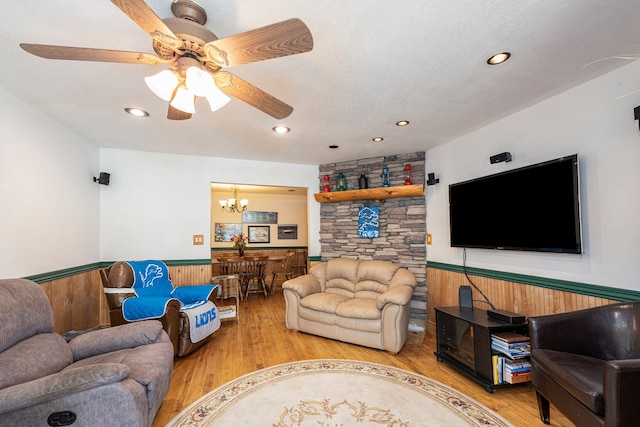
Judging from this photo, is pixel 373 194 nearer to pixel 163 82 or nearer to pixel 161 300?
pixel 161 300

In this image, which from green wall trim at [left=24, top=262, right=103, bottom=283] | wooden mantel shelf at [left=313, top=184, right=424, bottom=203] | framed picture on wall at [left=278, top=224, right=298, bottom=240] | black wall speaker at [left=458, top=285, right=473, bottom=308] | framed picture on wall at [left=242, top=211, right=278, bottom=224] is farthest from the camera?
framed picture on wall at [left=278, top=224, right=298, bottom=240]

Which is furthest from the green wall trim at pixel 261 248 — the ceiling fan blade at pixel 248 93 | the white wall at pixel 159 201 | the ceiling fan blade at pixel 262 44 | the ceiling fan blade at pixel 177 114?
the ceiling fan blade at pixel 262 44

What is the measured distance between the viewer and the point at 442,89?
7.49 feet

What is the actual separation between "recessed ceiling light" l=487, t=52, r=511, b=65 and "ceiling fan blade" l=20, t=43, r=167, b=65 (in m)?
2.01

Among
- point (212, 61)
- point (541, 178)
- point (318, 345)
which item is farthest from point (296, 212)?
point (212, 61)

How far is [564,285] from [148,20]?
328cm

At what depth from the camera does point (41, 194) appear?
2703 mm

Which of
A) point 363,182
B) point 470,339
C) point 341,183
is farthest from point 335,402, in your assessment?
point 341,183

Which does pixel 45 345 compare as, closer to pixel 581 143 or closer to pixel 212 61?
pixel 212 61

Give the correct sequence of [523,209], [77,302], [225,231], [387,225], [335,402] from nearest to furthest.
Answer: [335,402] < [523,209] < [77,302] < [387,225] < [225,231]

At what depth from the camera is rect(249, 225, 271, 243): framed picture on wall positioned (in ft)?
24.0

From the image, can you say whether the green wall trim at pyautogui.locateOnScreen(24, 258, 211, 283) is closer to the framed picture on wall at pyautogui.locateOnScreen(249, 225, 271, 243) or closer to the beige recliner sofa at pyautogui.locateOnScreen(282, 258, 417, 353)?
the beige recliner sofa at pyautogui.locateOnScreen(282, 258, 417, 353)

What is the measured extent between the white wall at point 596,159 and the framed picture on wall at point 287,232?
536 centimetres

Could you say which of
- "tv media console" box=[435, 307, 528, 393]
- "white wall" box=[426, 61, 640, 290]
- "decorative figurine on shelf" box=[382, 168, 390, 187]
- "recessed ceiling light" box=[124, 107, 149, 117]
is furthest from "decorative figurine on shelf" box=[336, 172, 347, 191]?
"recessed ceiling light" box=[124, 107, 149, 117]
